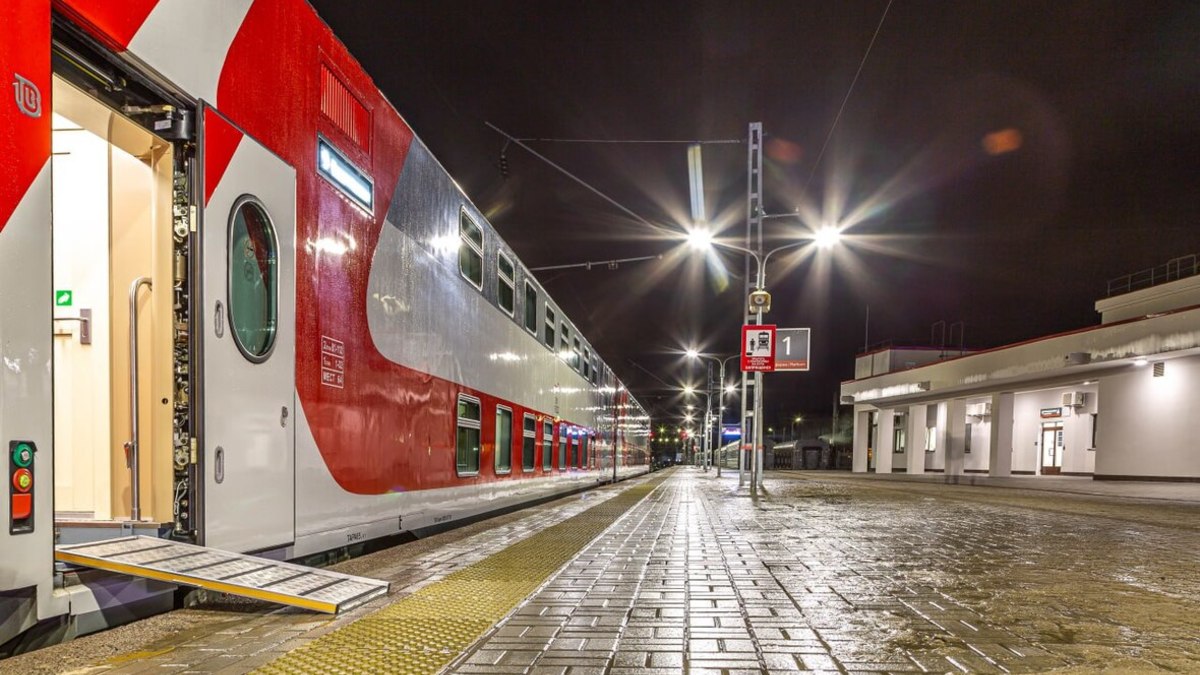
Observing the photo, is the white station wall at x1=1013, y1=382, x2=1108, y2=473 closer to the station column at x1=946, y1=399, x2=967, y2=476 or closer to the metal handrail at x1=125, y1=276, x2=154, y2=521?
the station column at x1=946, y1=399, x2=967, y2=476

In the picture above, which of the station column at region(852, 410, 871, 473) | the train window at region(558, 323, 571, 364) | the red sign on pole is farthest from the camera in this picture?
the station column at region(852, 410, 871, 473)

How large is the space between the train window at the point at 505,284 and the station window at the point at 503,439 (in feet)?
4.80

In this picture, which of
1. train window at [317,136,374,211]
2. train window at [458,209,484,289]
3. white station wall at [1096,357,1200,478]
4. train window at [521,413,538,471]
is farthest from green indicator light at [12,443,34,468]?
white station wall at [1096,357,1200,478]

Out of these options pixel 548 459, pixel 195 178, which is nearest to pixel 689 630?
pixel 195 178

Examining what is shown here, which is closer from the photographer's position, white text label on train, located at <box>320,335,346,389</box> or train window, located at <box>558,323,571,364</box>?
white text label on train, located at <box>320,335,346,389</box>

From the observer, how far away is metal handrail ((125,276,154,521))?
3672 mm

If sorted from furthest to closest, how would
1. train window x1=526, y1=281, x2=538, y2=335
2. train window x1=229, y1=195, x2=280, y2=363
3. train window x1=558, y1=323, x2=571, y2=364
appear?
train window x1=558, y1=323, x2=571, y2=364, train window x1=526, y1=281, x2=538, y2=335, train window x1=229, y1=195, x2=280, y2=363

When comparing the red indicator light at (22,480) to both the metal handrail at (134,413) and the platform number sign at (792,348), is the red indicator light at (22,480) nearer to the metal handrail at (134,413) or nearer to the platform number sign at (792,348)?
the metal handrail at (134,413)

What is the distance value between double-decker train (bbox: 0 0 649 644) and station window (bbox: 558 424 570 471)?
8617mm

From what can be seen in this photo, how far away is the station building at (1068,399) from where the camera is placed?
1742 centimetres

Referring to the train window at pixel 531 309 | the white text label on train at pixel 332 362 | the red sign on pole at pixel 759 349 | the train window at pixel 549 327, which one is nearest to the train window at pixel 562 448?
the train window at pixel 549 327

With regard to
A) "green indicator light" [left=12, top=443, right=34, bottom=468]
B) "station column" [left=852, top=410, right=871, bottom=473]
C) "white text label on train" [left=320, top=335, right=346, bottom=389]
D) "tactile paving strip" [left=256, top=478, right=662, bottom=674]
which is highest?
"white text label on train" [left=320, top=335, right=346, bottom=389]

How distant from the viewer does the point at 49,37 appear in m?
2.73

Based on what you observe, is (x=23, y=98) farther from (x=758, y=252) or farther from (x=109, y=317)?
(x=758, y=252)
